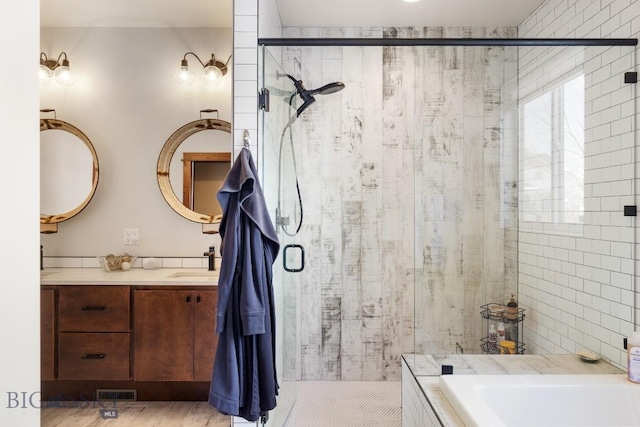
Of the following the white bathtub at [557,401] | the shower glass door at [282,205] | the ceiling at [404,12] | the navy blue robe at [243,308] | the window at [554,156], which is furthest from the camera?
the ceiling at [404,12]

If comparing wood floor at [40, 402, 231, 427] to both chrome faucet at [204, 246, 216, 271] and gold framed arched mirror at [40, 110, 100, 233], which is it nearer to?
chrome faucet at [204, 246, 216, 271]

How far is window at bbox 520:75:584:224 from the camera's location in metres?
1.87

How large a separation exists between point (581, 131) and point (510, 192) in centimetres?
57

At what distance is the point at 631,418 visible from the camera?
63.0 inches

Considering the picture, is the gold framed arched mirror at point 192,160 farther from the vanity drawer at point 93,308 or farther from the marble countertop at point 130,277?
the vanity drawer at point 93,308

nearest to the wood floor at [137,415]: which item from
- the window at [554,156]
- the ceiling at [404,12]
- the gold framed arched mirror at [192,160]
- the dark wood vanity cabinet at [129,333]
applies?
the dark wood vanity cabinet at [129,333]

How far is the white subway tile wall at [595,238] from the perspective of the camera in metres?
1.87

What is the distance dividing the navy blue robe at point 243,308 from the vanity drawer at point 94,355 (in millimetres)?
1121

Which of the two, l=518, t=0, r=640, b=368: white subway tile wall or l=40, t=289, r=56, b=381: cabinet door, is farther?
l=40, t=289, r=56, b=381: cabinet door

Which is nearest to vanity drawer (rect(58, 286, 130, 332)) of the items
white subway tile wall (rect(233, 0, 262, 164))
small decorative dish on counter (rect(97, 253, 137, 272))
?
small decorative dish on counter (rect(97, 253, 137, 272))

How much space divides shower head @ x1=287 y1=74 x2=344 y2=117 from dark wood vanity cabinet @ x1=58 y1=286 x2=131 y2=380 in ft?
5.47

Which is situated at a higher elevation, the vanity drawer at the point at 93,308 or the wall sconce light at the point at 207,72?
the wall sconce light at the point at 207,72

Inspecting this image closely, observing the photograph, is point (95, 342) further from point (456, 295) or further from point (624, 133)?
point (624, 133)

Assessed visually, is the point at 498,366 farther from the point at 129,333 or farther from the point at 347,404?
the point at 129,333
